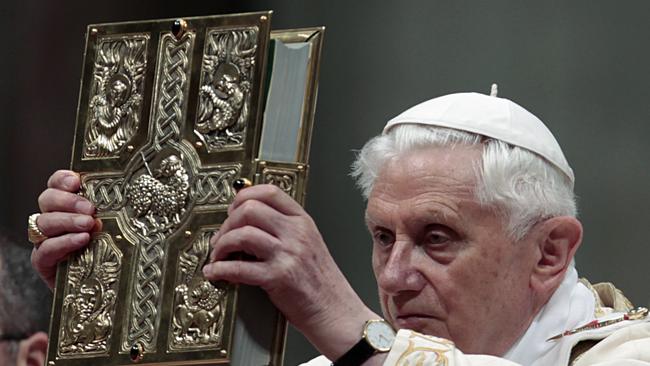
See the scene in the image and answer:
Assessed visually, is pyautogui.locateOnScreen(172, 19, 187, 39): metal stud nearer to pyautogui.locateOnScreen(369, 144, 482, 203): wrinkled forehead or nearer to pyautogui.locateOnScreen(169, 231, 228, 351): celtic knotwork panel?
pyautogui.locateOnScreen(169, 231, 228, 351): celtic knotwork panel

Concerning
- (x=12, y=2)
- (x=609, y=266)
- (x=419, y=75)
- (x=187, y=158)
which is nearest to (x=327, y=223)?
(x=419, y=75)

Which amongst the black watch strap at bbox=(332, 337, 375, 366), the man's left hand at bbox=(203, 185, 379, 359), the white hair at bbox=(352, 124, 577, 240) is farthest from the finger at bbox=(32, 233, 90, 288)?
the white hair at bbox=(352, 124, 577, 240)

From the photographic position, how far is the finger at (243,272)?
2.69 m

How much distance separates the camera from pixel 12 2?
5.86m

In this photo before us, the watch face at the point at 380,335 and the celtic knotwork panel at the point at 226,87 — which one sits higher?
the celtic knotwork panel at the point at 226,87

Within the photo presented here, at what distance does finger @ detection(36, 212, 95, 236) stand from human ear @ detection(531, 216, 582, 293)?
139cm

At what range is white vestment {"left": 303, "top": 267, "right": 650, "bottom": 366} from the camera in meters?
3.52

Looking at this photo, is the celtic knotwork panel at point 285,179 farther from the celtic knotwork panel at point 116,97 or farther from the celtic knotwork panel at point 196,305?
the celtic knotwork panel at point 116,97

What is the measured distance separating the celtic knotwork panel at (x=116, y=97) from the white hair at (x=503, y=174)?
1.12 meters

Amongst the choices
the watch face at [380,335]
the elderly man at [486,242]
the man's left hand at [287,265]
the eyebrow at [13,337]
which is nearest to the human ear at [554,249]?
the elderly man at [486,242]

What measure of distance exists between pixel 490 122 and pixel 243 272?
1541mm

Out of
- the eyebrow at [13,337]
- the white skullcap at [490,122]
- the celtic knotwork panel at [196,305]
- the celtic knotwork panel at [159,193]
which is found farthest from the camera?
the eyebrow at [13,337]

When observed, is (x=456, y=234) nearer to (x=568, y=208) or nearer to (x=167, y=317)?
(x=568, y=208)

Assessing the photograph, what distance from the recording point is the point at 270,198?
2723 millimetres
